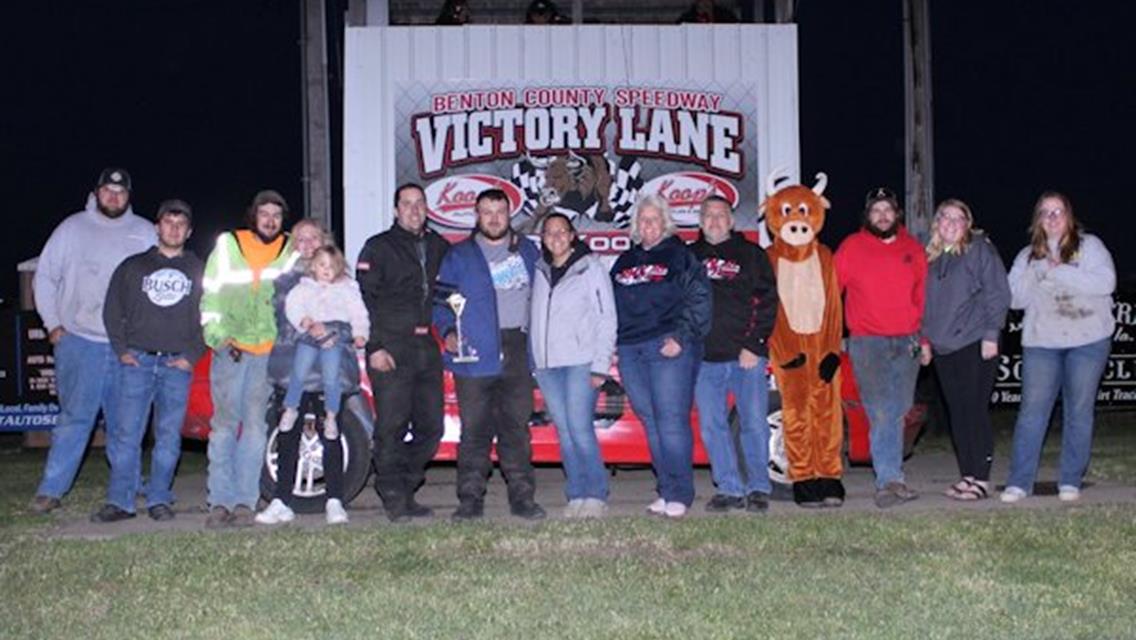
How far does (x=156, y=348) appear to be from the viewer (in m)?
9.38

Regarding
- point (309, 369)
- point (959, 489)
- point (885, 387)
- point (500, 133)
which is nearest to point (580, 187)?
point (500, 133)

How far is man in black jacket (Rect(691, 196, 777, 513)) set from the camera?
931 centimetres

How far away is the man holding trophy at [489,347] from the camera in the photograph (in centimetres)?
916

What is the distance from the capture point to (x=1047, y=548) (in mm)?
7820

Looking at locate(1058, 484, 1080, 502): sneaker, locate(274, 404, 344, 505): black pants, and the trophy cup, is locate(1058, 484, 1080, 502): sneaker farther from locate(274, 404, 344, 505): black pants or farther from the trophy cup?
locate(274, 404, 344, 505): black pants

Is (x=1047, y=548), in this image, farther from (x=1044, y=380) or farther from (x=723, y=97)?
(x=723, y=97)

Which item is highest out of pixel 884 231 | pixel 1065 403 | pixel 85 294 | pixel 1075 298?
pixel 884 231

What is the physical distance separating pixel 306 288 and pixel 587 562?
100 inches

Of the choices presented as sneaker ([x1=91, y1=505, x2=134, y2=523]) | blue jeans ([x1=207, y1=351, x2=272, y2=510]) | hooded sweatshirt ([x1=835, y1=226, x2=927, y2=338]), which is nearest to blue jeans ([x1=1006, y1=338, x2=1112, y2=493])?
hooded sweatshirt ([x1=835, y1=226, x2=927, y2=338])

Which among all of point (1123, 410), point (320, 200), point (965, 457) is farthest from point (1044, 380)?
point (1123, 410)

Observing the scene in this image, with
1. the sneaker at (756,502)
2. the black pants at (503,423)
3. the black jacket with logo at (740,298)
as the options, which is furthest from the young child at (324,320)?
the sneaker at (756,502)

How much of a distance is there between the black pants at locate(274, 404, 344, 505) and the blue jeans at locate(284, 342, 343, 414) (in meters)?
0.13

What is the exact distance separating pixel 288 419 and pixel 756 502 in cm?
274

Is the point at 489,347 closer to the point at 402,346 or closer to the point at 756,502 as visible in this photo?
the point at 402,346
